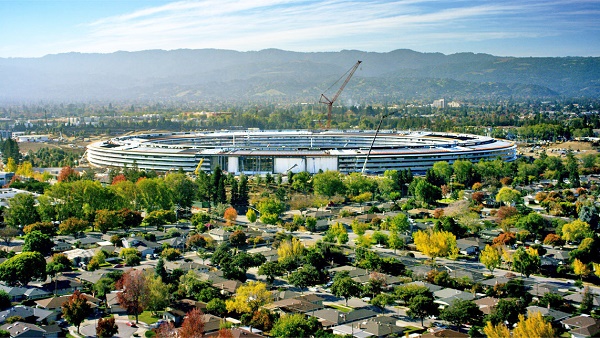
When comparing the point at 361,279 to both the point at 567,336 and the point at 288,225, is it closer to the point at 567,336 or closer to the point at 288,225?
the point at 567,336

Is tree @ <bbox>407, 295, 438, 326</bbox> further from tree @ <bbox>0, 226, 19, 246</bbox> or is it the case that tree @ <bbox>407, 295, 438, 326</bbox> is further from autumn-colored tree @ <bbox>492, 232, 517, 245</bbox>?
tree @ <bbox>0, 226, 19, 246</bbox>

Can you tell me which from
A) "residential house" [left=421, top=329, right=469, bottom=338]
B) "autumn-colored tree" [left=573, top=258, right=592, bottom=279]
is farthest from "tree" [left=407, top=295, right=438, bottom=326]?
"autumn-colored tree" [left=573, top=258, right=592, bottom=279]

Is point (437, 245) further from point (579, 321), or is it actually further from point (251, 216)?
point (251, 216)

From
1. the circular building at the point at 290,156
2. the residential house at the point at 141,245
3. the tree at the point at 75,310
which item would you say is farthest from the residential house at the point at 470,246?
the circular building at the point at 290,156

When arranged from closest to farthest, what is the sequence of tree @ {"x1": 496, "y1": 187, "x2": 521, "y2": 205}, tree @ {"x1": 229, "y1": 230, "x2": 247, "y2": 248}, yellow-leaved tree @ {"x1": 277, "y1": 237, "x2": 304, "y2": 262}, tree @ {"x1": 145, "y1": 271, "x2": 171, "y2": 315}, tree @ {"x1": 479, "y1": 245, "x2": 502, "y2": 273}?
tree @ {"x1": 145, "y1": 271, "x2": 171, "y2": 315} → tree @ {"x1": 479, "y1": 245, "x2": 502, "y2": 273} → yellow-leaved tree @ {"x1": 277, "y1": 237, "x2": 304, "y2": 262} → tree @ {"x1": 229, "y1": 230, "x2": 247, "y2": 248} → tree @ {"x1": 496, "y1": 187, "x2": 521, "y2": 205}

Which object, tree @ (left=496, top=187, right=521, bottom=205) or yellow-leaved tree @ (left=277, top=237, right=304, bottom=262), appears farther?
tree @ (left=496, top=187, right=521, bottom=205)

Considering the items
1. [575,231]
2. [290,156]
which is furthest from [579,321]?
[290,156]

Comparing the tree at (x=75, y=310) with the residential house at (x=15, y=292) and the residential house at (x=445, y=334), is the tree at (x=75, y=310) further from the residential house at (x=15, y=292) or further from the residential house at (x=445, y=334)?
the residential house at (x=445, y=334)

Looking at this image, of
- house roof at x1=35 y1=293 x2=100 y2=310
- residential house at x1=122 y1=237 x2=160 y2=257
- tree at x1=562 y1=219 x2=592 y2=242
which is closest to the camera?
house roof at x1=35 y1=293 x2=100 y2=310
